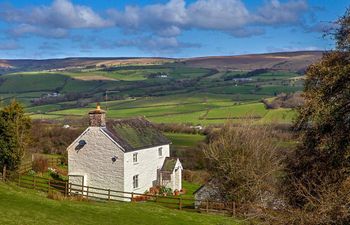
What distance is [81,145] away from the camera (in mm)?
43812

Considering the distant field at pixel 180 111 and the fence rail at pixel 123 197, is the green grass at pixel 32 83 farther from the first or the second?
the fence rail at pixel 123 197

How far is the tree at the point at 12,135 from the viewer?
42125 mm

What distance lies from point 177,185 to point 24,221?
28.6 m

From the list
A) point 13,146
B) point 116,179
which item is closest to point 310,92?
point 116,179

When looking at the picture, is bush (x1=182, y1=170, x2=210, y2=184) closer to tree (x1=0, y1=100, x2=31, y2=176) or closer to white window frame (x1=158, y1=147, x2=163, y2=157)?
white window frame (x1=158, y1=147, x2=163, y2=157)

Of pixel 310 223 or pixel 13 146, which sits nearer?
pixel 310 223

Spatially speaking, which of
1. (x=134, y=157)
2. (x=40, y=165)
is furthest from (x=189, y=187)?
(x=40, y=165)

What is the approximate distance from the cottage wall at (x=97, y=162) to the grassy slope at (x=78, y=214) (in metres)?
10.4

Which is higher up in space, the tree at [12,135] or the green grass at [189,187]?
the tree at [12,135]

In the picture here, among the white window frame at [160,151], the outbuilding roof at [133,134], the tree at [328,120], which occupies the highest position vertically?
the tree at [328,120]

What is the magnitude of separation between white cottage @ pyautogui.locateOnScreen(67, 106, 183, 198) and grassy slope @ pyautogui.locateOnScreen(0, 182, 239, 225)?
10465 millimetres

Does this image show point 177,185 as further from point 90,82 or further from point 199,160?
point 90,82

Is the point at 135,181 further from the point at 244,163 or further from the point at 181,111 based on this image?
the point at 181,111

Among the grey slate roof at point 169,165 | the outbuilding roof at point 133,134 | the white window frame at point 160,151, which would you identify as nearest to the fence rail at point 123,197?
the outbuilding roof at point 133,134
